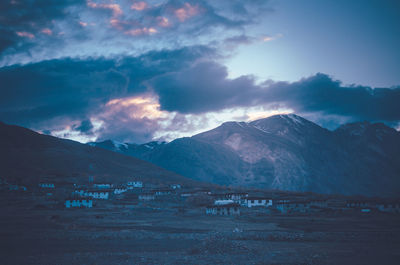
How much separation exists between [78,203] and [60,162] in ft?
297

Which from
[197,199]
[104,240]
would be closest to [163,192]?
[197,199]

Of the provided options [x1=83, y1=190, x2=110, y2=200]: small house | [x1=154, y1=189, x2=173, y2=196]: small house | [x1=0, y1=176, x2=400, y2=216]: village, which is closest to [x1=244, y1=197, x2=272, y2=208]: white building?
[x1=0, y1=176, x2=400, y2=216]: village

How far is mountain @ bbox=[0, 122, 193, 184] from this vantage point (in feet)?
434

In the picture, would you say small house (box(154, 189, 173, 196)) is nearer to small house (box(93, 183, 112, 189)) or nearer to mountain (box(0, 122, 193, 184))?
small house (box(93, 183, 112, 189))

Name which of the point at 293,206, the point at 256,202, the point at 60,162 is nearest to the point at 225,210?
the point at 293,206

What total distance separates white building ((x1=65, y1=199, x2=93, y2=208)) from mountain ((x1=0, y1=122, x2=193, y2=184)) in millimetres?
44692

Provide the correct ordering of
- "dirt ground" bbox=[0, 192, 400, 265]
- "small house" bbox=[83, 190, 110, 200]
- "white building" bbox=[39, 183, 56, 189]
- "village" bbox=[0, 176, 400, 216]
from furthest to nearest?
"white building" bbox=[39, 183, 56, 189]
"small house" bbox=[83, 190, 110, 200]
"village" bbox=[0, 176, 400, 216]
"dirt ground" bbox=[0, 192, 400, 265]

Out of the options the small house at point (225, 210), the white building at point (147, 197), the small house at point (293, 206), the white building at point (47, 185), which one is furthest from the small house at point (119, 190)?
the small house at point (293, 206)

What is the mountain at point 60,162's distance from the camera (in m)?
132

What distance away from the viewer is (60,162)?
154 m

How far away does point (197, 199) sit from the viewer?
8381 cm

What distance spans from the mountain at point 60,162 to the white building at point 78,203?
44.7 metres

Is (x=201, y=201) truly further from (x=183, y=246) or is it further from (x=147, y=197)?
(x=183, y=246)

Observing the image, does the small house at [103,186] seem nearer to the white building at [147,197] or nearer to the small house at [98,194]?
the small house at [98,194]
